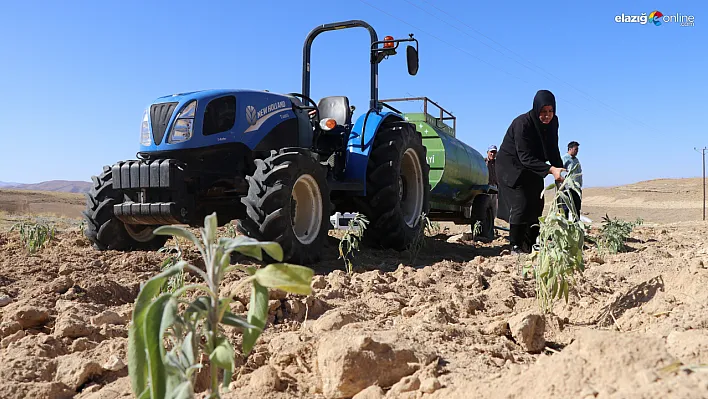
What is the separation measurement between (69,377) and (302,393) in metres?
0.87

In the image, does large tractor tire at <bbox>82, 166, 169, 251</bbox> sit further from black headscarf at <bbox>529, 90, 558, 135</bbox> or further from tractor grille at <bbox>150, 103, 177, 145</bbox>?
black headscarf at <bbox>529, 90, 558, 135</bbox>

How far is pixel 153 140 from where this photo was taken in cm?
512

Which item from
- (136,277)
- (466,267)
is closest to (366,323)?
(136,277)

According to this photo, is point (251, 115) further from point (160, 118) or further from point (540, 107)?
point (540, 107)

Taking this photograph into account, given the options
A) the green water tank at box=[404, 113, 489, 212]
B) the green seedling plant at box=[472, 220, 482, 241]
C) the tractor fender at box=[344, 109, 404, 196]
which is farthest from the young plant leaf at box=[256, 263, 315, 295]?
the green seedling plant at box=[472, 220, 482, 241]

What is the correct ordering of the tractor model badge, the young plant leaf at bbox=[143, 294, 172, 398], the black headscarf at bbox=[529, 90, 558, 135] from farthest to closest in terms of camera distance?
the tractor model badge < the black headscarf at bbox=[529, 90, 558, 135] < the young plant leaf at bbox=[143, 294, 172, 398]

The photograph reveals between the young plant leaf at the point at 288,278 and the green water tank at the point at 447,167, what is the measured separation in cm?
701

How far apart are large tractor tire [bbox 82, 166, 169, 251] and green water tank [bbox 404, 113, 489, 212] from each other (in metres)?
4.16

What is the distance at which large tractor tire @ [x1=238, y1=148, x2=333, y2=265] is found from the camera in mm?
4547

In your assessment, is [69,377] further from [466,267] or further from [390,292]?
[466,267]

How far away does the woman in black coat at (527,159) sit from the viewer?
5180 millimetres

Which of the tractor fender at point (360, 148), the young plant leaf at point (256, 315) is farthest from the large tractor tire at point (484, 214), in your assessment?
the young plant leaf at point (256, 315)

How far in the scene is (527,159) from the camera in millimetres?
5125

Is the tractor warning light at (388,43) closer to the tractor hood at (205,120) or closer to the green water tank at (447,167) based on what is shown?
the tractor hood at (205,120)
